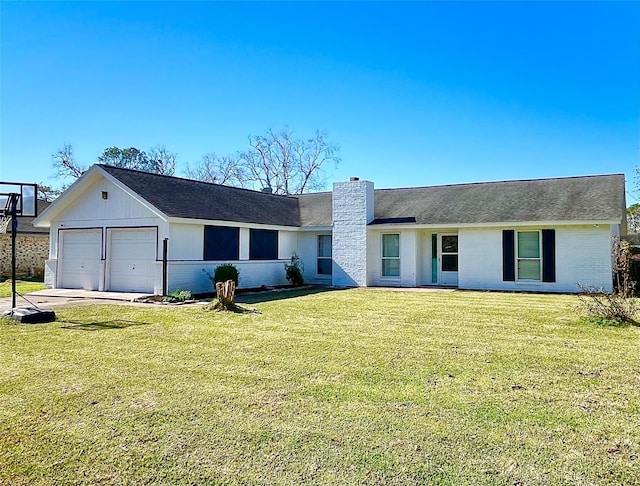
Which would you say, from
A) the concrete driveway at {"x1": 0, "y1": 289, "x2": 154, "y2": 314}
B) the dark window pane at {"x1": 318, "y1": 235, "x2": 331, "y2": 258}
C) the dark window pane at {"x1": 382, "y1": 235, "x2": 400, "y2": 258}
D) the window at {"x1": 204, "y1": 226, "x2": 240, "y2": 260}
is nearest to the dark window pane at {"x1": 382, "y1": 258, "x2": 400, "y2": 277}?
the dark window pane at {"x1": 382, "y1": 235, "x2": 400, "y2": 258}

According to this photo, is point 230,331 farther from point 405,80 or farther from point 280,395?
point 405,80

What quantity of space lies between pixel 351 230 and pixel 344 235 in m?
0.38

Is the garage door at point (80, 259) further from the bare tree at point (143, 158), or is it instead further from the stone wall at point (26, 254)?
the bare tree at point (143, 158)

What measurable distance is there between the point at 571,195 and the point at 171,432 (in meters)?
17.6

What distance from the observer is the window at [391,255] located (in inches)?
752

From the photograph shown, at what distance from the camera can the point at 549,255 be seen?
1622 cm

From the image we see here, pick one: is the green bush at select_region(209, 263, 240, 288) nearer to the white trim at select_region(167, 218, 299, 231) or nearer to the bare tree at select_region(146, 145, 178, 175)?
the white trim at select_region(167, 218, 299, 231)

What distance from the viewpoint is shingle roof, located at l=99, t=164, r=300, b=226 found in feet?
50.9

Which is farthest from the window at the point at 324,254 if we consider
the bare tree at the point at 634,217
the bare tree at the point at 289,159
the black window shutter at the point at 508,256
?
the bare tree at the point at 634,217

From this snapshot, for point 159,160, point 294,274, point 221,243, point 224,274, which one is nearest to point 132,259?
point 221,243

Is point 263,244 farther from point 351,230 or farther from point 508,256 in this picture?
point 508,256

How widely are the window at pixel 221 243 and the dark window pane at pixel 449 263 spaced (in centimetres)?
839

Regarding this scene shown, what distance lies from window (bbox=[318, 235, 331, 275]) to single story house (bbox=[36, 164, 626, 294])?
0.05 m

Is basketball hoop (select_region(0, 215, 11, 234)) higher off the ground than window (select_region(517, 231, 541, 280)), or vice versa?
basketball hoop (select_region(0, 215, 11, 234))
